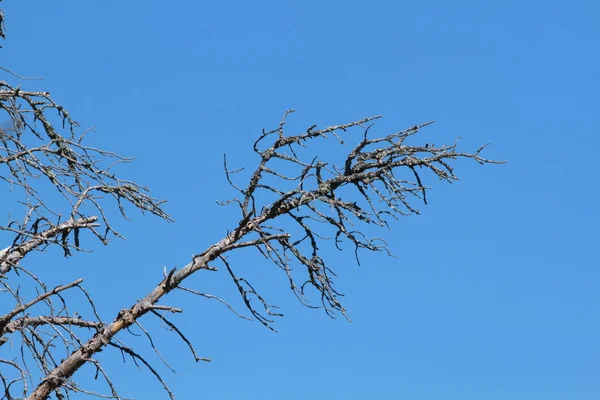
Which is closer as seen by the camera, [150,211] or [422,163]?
[422,163]

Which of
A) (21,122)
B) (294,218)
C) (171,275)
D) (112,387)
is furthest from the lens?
(21,122)

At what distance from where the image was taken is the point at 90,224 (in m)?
7.76

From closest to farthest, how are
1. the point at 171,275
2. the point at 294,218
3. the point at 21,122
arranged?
the point at 171,275, the point at 294,218, the point at 21,122

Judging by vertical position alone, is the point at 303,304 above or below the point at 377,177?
below

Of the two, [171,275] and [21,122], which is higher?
[21,122]

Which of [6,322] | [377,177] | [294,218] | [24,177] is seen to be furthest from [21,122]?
[377,177]

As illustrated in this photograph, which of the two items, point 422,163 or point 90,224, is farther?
point 90,224

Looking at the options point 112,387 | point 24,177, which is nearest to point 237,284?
point 112,387

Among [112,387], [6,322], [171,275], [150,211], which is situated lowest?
[112,387]

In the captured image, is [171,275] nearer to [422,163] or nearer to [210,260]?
[210,260]

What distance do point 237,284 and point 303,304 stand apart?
58 centimetres

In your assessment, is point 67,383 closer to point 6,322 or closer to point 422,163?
point 6,322

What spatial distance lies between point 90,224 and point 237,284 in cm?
152

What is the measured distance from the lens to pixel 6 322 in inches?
262
